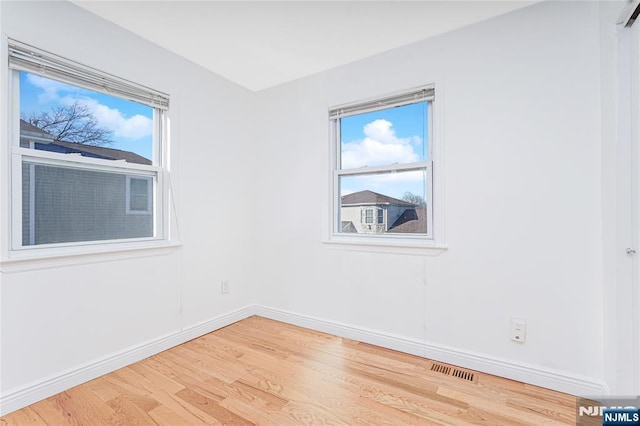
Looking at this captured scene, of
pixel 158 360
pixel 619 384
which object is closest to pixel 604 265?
pixel 619 384

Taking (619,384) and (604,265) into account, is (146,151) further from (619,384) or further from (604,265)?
(619,384)

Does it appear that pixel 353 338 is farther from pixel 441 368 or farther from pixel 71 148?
pixel 71 148

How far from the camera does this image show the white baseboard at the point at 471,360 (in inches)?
69.3

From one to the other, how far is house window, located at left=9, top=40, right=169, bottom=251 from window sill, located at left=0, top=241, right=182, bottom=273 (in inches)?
2.2

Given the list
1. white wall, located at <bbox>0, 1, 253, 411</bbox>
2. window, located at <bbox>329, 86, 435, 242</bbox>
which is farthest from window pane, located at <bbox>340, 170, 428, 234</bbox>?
white wall, located at <bbox>0, 1, 253, 411</bbox>

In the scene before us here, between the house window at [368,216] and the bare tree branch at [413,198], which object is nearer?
the bare tree branch at [413,198]

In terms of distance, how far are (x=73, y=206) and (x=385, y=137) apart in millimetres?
2400

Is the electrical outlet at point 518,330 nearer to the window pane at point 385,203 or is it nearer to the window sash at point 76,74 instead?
the window pane at point 385,203

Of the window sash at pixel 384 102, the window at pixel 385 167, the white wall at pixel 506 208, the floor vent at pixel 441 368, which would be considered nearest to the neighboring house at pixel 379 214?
the window at pixel 385 167

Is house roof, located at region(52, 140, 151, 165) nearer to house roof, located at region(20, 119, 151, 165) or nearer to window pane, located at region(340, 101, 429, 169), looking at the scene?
house roof, located at region(20, 119, 151, 165)

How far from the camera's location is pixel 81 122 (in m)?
2.00

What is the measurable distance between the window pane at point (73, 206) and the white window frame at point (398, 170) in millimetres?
1708

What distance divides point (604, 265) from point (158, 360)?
10.00 feet

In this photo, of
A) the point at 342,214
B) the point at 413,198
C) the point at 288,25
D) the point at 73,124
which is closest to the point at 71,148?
the point at 73,124
